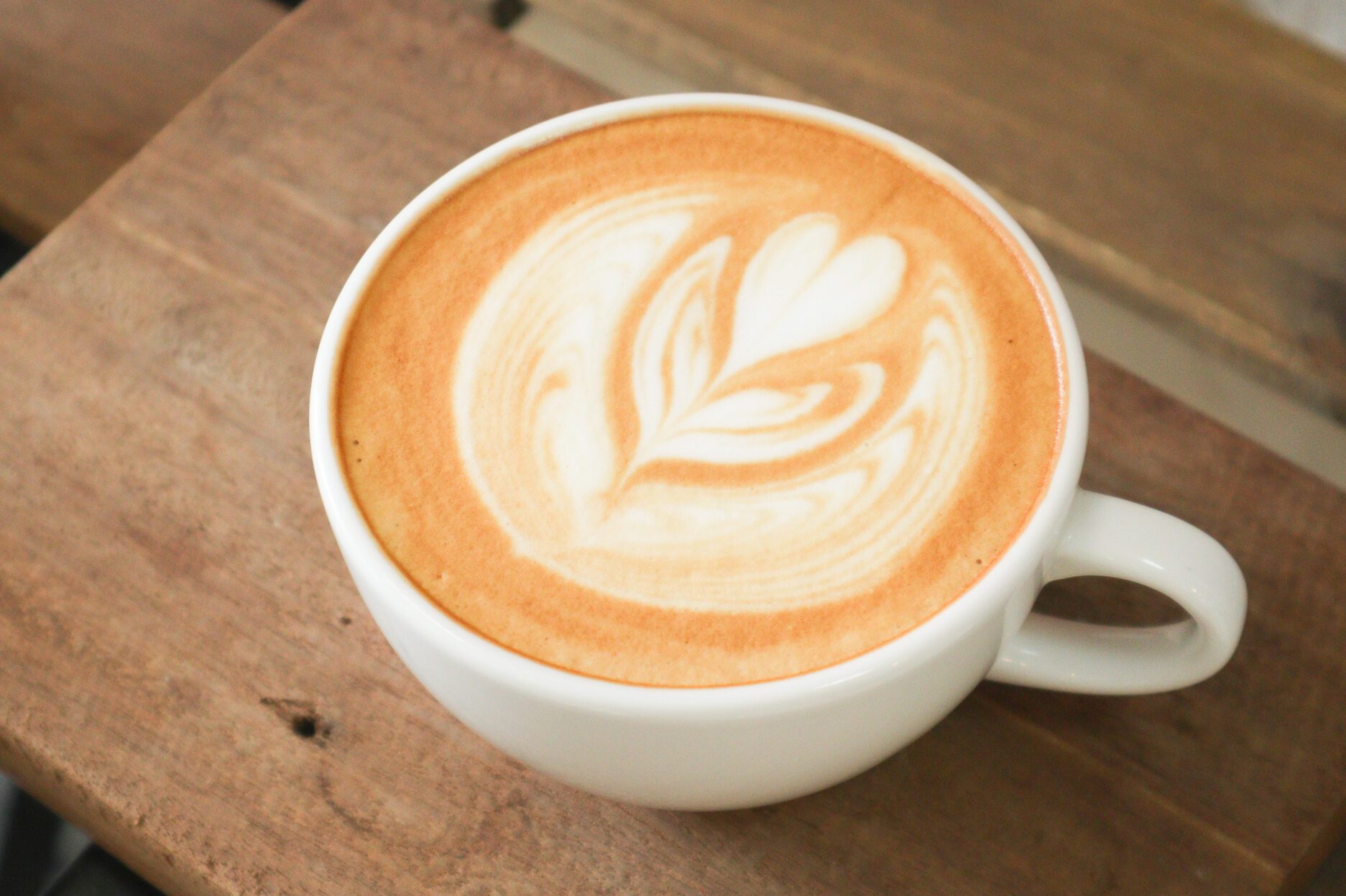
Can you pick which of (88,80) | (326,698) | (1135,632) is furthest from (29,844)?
(1135,632)

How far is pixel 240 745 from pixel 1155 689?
463 millimetres

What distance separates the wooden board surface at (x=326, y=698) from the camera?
24.9 inches

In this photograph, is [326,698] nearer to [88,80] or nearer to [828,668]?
[828,668]

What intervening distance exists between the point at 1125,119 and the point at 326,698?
31.1 inches

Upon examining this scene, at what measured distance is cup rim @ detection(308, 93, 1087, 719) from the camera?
19.5 inches

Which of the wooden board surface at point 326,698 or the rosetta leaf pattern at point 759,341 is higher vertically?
the rosetta leaf pattern at point 759,341

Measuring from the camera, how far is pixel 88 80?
3.54 feet

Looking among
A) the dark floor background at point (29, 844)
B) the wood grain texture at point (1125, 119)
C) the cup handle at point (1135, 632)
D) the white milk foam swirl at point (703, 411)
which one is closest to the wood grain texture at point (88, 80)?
the wood grain texture at point (1125, 119)

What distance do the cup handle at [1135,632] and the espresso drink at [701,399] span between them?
1.4 inches

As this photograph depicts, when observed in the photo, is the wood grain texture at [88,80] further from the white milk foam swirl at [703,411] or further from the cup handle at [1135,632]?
the cup handle at [1135,632]

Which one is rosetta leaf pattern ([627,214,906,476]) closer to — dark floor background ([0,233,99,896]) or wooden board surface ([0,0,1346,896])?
wooden board surface ([0,0,1346,896])

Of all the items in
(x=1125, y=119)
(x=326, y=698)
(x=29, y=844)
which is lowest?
(x=29, y=844)

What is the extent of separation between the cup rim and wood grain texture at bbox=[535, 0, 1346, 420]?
0.39m

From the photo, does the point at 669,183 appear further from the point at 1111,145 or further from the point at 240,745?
the point at 1111,145
